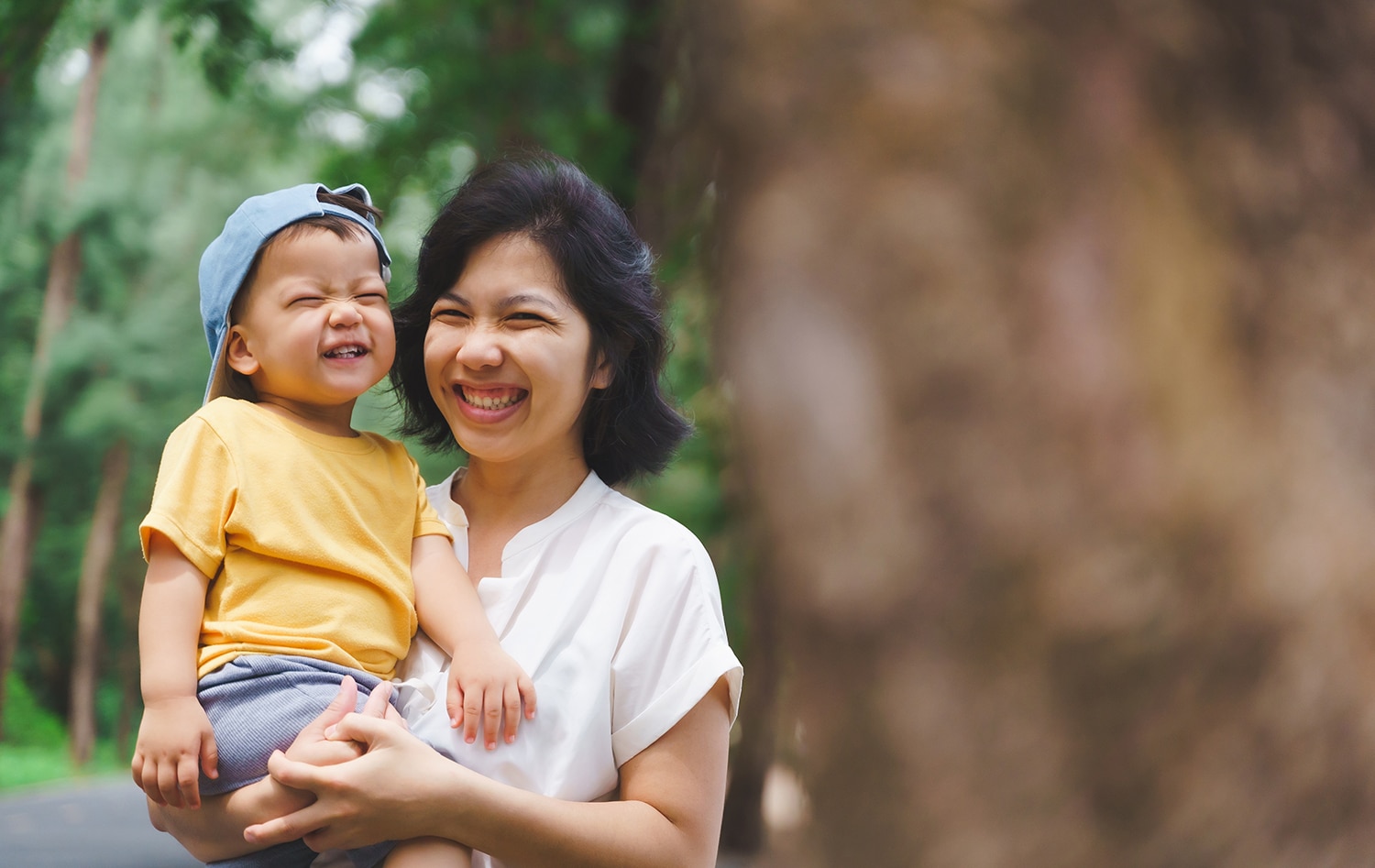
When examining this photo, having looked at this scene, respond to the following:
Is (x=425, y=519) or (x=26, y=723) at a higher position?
(x=425, y=519)

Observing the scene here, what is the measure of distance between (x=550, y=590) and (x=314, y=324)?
514 millimetres

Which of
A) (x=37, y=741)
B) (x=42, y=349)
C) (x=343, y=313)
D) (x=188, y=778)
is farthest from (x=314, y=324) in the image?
(x=37, y=741)

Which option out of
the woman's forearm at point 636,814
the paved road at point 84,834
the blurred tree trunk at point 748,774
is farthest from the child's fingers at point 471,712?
the paved road at point 84,834

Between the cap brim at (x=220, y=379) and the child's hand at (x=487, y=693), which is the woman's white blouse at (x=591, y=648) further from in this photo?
the cap brim at (x=220, y=379)

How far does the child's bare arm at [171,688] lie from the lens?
5.59 ft

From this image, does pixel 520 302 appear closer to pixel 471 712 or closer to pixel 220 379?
pixel 220 379

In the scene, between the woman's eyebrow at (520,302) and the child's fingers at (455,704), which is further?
the woman's eyebrow at (520,302)

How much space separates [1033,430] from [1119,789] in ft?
0.71

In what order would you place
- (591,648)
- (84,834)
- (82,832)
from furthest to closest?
(82,832)
(84,834)
(591,648)

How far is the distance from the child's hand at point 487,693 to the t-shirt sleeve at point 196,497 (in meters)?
0.36

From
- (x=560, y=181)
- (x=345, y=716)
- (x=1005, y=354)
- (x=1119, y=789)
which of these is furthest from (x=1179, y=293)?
(x=560, y=181)

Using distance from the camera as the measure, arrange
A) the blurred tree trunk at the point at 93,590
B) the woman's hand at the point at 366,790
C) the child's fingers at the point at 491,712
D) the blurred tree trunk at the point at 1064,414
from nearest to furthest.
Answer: the blurred tree trunk at the point at 1064,414 < the woman's hand at the point at 366,790 < the child's fingers at the point at 491,712 < the blurred tree trunk at the point at 93,590

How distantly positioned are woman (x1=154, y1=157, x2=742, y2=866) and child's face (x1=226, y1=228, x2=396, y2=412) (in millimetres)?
97

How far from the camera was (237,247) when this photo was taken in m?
1.91
